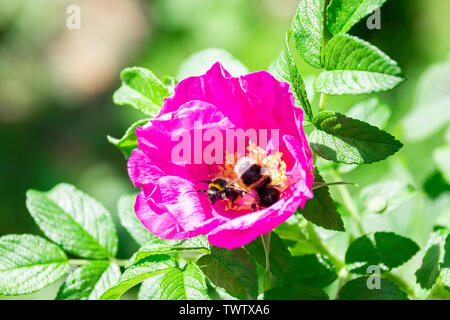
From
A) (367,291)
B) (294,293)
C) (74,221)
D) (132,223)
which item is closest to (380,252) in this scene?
(367,291)

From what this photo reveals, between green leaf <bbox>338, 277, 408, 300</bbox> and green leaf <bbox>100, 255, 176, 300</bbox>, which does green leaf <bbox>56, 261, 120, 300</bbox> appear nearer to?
green leaf <bbox>100, 255, 176, 300</bbox>

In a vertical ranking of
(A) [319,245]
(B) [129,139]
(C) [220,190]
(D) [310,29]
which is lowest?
(A) [319,245]

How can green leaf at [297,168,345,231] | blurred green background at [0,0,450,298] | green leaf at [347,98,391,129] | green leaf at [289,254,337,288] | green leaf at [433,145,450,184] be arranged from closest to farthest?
green leaf at [297,168,345,231]
green leaf at [289,254,337,288]
green leaf at [347,98,391,129]
green leaf at [433,145,450,184]
blurred green background at [0,0,450,298]

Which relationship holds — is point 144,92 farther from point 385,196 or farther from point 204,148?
point 385,196

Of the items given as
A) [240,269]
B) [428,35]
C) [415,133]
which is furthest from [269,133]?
[428,35]

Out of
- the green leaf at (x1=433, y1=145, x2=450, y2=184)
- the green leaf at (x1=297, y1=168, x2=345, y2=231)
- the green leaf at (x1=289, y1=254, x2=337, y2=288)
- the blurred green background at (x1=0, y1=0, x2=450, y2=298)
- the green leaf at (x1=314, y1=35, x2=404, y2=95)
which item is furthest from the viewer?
the blurred green background at (x1=0, y1=0, x2=450, y2=298)

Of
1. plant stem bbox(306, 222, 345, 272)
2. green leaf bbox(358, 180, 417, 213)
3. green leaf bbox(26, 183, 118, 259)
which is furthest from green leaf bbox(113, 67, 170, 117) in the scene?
Answer: green leaf bbox(358, 180, 417, 213)

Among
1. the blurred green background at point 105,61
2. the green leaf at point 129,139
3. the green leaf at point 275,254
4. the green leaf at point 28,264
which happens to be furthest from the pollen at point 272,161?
the blurred green background at point 105,61
